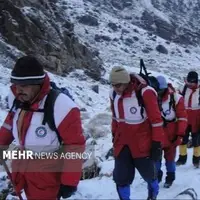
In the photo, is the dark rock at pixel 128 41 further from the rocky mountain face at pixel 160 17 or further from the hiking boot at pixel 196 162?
the hiking boot at pixel 196 162

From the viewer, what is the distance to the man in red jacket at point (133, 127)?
4.55 m

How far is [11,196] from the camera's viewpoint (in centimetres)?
558

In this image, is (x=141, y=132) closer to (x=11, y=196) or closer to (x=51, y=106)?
(x=51, y=106)

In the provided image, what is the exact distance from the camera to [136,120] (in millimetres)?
4688

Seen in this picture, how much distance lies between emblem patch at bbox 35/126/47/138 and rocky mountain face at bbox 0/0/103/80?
1324 cm

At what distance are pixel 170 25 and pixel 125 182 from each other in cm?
5804

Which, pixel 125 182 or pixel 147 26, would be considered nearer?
pixel 125 182

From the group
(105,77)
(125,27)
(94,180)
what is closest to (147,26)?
(125,27)

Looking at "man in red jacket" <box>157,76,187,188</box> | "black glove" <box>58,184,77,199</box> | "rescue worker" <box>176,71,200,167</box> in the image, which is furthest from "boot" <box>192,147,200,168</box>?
"black glove" <box>58,184,77,199</box>

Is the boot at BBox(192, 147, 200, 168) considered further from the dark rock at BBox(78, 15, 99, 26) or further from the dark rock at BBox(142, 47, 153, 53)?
the dark rock at BBox(78, 15, 99, 26)

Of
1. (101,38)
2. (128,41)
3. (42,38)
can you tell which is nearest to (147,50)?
(128,41)

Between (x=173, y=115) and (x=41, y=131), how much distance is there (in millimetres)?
2935

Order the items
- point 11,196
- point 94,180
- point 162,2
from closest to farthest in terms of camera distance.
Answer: point 11,196 < point 94,180 < point 162,2

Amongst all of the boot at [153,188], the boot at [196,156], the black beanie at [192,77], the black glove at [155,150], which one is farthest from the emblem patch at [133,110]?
the boot at [196,156]
